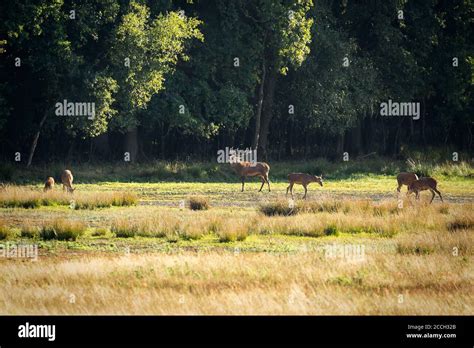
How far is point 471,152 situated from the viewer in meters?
66.2

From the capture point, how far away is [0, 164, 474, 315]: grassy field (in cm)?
1688

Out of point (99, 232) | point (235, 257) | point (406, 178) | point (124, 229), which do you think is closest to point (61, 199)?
point (99, 232)

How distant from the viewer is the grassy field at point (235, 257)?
16.9m

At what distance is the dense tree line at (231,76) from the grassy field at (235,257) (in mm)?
13207

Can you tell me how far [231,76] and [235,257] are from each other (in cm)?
3534

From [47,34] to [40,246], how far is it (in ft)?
79.8

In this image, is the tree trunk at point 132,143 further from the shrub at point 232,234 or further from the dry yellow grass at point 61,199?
the shrub at point 232,234

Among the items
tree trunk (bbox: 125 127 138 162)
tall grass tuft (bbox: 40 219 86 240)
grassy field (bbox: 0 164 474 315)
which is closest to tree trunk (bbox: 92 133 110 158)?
tree trunk (bbox: 125 127 138 162)

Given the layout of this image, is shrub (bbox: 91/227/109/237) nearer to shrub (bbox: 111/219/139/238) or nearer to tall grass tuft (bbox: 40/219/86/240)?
shrub (bbox: 111/219/139/238)

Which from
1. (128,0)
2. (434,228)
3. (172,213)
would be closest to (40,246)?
(172,213)

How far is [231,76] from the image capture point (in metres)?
56.0

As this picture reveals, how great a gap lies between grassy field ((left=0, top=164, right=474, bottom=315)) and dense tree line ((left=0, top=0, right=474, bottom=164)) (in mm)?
13207

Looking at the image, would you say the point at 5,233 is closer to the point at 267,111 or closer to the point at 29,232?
the point at 29,232

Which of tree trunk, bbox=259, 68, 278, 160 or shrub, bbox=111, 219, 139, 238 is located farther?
tree trunk, bbox=259, 68, 278, 160
